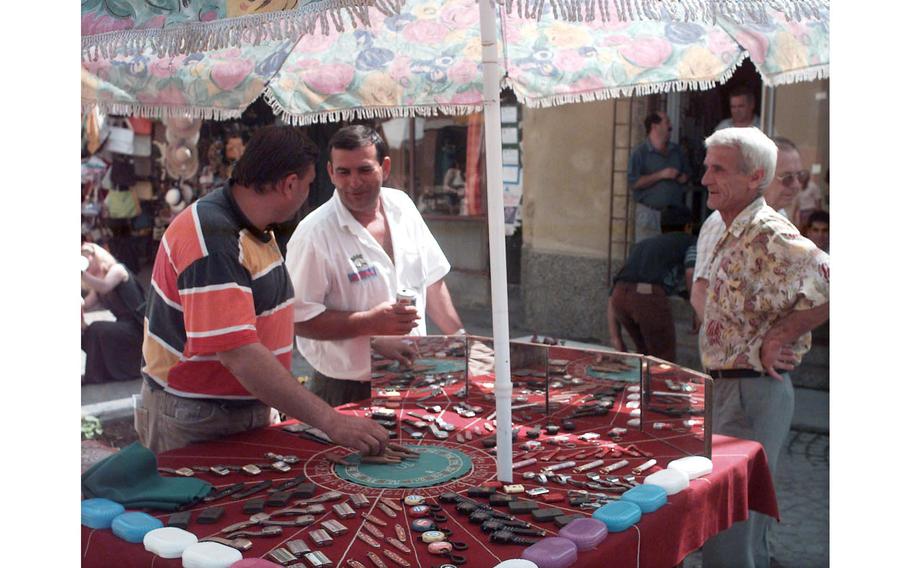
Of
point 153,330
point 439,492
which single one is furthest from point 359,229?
point 439,492

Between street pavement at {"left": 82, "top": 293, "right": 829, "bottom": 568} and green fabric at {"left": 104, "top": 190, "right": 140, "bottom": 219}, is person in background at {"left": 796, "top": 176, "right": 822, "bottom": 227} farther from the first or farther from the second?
green fabric at {"left": 104, "top": 190, "right": 140, "bottom": 219}

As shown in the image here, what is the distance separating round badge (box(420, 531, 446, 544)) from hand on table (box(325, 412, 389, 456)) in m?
0.50

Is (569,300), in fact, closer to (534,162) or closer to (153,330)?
(534,162)

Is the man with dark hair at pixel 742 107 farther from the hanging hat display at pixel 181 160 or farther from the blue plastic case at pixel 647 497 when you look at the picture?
the hanging hat display at pixel 181 160

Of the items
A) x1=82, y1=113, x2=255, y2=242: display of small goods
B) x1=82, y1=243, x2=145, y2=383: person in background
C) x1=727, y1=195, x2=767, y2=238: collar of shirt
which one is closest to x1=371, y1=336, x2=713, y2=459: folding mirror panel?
x1=727, y1=195, x2=767, y2=238: collar of shirt

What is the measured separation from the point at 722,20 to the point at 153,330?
187 cm

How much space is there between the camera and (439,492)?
2.29 meters

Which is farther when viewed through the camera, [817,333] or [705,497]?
[817,333]

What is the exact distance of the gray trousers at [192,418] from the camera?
110 inches

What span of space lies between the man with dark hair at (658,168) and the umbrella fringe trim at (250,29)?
17.4 feet

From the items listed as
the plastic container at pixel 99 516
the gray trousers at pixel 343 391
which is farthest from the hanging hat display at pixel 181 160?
the plastic container at pixel 99 516

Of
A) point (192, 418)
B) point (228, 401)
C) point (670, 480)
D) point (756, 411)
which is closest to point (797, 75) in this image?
point (756, 411)

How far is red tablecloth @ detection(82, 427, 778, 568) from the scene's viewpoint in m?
1.96

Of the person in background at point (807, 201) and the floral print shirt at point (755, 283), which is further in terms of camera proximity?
the person in background at point (807, 201)
